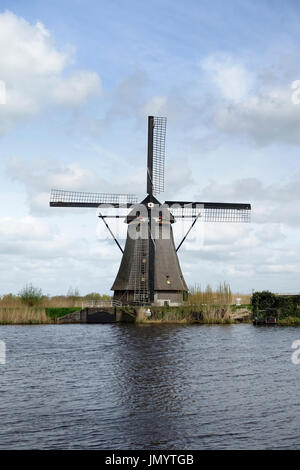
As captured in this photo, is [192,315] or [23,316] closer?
[192,315]

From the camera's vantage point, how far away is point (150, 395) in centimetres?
1255

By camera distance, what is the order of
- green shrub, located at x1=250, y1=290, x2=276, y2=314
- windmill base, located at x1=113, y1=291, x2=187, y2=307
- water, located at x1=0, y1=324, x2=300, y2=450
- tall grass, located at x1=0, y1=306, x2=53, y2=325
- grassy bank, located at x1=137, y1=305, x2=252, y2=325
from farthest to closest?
green shrub, located at x1=250, y1=290, x2=276, y2=314
windmill base, located at x1=113, y1=291, x2=187, y2=307
tall grass, located at x1=0, y1=306, x2=53, y2=325
grassy bank, located at x1=137, y1=305, x2=252, y2=325
water, located at x1=0, y1=324, x2=300, y2=450

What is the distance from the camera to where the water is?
30.0ft

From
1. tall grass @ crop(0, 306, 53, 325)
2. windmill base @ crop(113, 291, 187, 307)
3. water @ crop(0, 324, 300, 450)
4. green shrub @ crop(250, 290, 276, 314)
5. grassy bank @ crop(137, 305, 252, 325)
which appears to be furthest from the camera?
green shrub @ crop(250, 290, 276, 314)

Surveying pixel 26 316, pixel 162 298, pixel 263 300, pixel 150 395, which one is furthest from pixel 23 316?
pixel 150 395

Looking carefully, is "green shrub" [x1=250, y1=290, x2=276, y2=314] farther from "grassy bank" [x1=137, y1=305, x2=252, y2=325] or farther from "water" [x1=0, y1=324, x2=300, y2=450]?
"water" [x1=0, y1=324, x2=300, y2=450]

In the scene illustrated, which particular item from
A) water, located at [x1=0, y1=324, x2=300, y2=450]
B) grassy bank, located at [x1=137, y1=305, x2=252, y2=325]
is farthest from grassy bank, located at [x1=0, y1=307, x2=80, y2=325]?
water, located at [x1=0, y1=324, x2=300, y2=450]

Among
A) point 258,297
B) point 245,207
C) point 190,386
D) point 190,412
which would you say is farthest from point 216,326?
point 190,412

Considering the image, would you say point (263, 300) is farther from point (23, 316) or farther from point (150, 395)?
point (150, 395)

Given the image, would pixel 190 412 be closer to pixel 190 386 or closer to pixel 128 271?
pixel 190 386

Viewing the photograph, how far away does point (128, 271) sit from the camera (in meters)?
35.0
